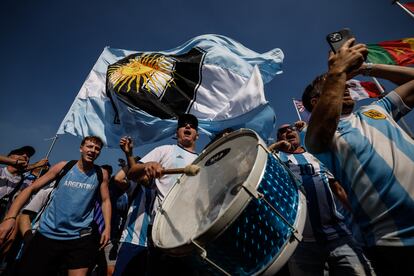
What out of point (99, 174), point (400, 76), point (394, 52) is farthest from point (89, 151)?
point (394, 52)

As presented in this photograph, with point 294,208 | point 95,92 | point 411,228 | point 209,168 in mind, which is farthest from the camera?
point 95,92

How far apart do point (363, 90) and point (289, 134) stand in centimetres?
623

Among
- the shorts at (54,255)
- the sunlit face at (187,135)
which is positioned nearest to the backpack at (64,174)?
the shorts at (54,255)

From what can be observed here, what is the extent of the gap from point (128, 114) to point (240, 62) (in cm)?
254

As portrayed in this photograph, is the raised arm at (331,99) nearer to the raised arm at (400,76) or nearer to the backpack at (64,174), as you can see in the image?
the raised arm at (400,76)

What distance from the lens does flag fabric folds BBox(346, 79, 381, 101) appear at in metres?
7.83

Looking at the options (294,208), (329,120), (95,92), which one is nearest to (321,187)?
(294,208)

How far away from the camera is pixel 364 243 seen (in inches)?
54.1

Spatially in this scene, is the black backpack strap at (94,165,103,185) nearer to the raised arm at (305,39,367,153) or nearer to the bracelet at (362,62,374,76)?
the raised arm at (305,39,367,153)

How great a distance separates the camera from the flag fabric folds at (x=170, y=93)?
424cm

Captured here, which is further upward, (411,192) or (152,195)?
(411,192)

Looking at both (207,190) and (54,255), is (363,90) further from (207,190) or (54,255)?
(54,255)

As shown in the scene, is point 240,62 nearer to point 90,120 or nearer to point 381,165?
point 90,120

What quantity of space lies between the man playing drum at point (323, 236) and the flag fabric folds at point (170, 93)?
129 cm
